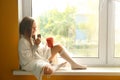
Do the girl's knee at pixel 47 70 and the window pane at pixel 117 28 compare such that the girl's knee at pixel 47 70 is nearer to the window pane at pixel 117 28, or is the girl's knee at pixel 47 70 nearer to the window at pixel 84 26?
the window at pixel 84 26

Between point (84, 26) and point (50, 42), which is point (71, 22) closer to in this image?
point (84, 26)

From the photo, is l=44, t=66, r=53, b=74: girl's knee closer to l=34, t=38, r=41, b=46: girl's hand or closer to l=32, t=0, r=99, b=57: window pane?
l=34, t=38, r=41, b=46: girl's hand

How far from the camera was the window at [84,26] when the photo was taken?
2074 mm

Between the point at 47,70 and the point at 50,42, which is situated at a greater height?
the point at 50,42

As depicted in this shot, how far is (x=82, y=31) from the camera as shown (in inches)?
82.8

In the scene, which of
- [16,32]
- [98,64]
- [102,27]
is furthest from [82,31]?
[16,32]

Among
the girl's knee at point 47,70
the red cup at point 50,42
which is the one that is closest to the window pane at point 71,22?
the red cup at point 50,42

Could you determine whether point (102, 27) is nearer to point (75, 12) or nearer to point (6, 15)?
point (75, 12)

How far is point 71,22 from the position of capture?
2090 millimetres

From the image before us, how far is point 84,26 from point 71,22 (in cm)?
11

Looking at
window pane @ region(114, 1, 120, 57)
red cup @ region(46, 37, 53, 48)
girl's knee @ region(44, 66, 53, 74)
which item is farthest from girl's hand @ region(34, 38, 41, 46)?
window pane @ region(114, 1, 120, 57)

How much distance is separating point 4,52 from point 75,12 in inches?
25.1

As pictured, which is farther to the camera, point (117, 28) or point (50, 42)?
point (117, 28)

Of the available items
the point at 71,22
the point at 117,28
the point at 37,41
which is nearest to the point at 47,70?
the point at 37,41
